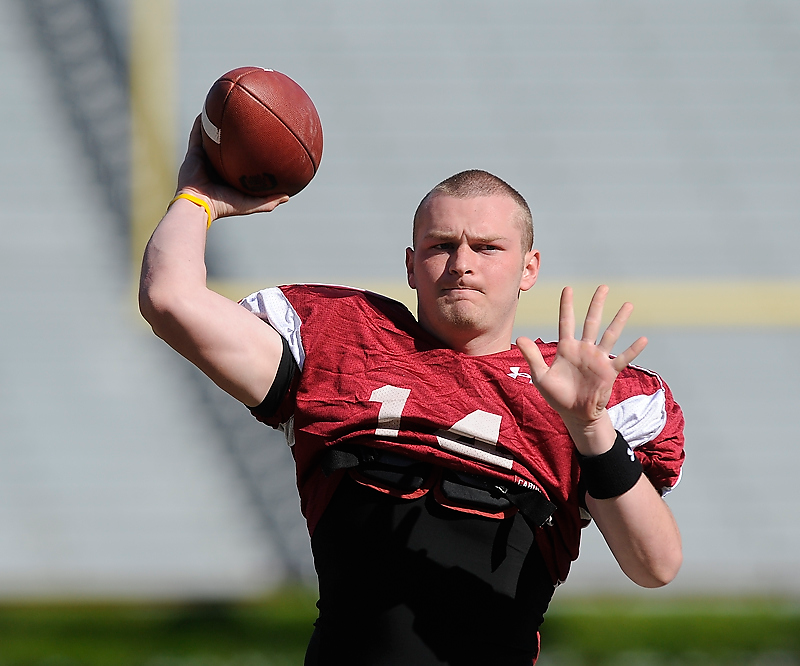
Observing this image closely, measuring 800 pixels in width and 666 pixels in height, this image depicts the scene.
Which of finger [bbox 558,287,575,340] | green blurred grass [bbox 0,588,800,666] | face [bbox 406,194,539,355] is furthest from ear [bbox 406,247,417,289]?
green blurred grass [bbox 0,588,800,666]

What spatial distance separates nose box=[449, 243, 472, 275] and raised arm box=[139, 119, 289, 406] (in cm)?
37

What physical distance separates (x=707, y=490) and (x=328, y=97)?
10.4 feet

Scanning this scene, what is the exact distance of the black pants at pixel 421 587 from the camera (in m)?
1.81

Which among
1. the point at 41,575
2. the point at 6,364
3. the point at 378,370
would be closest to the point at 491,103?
the point at 6,364

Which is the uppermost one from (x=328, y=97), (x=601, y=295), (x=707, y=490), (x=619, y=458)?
(x=328, y=97)

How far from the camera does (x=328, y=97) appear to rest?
5738mm

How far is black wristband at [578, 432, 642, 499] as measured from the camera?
1.71 metres

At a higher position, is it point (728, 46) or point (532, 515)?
point (728, 46)

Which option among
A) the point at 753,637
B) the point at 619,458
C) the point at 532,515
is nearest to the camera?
the point at 619,458

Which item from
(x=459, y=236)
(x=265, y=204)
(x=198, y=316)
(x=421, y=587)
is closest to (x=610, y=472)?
(x=421, y=587)

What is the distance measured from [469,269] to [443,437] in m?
0.34

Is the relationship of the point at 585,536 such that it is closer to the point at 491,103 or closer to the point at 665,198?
the point at 665,198

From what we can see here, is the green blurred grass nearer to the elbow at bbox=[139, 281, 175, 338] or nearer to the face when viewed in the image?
the face

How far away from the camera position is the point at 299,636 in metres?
4.86
